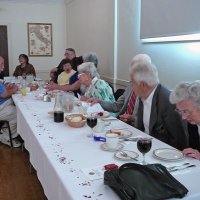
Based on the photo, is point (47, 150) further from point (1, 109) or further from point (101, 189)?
point (1, 109)

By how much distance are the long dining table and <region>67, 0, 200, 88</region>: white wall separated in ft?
4.39

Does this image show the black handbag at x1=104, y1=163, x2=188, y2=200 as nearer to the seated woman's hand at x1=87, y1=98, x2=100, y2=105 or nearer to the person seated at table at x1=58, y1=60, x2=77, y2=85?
the seated woman's hand at x1=87, y1=98, x2=100, y2=105

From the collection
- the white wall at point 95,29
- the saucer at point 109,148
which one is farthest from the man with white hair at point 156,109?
the white wall at point 95,29

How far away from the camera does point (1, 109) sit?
364 centimetres


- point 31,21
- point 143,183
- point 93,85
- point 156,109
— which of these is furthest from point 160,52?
point 31,21

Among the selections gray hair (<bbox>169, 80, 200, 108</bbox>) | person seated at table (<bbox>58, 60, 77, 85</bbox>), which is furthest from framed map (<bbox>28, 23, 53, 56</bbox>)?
gray hair (<bbox>169, 80, 200, 108</bbox>)

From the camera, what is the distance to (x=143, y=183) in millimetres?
1105

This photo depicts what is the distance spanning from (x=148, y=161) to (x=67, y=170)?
42cm

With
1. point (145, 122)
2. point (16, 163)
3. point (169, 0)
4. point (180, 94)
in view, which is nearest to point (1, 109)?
point (16, 163)

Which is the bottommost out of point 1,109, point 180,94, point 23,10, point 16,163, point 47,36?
point 16,163

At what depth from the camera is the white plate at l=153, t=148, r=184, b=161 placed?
1.46 metres

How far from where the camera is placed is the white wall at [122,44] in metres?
3.16

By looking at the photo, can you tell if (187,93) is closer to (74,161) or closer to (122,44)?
(74,161)

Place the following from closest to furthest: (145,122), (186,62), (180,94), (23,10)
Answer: (180,94), (145,122), (186,62), (23,10)
